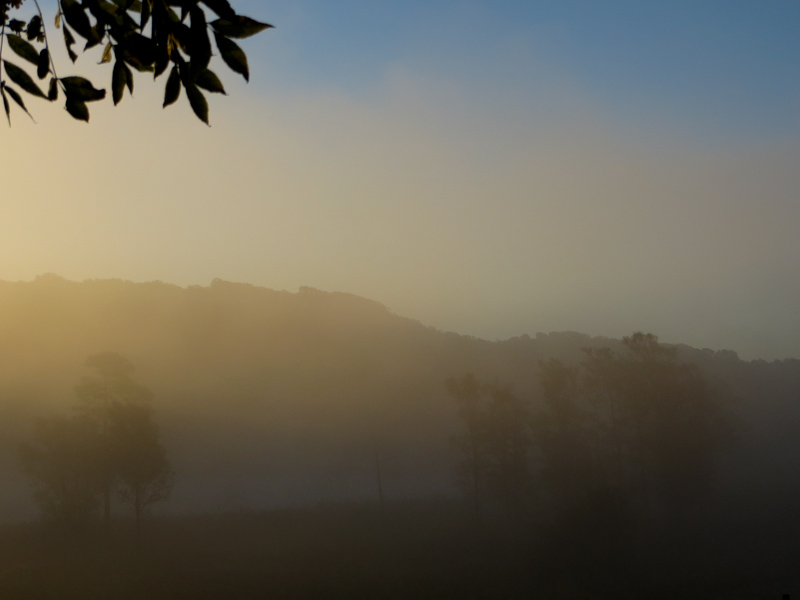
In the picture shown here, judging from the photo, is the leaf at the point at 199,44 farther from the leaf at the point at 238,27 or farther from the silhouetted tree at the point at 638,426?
the silhouetted tree at the point at 638,426

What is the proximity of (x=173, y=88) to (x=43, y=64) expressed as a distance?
665 millimetres

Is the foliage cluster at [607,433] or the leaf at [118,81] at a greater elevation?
the leaf at [118,81]

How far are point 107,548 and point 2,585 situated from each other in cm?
850

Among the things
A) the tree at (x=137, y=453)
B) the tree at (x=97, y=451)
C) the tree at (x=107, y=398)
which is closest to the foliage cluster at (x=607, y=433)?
the tree at (x=137, y=453)

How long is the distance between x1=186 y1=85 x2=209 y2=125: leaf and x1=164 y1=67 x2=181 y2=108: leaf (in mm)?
56

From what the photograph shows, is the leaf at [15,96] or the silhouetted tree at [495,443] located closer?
the leaf at [15,96]

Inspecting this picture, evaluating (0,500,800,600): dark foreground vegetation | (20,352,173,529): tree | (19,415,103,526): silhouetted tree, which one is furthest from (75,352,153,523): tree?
(0,500,800,600): dark foreground vegetation

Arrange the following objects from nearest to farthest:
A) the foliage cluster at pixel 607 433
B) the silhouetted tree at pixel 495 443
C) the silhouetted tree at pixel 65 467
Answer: the silhouetted tree at pixel 65 467
the foliage cluster at pixel 607 433
the silhouetted tree at pixel 495 443

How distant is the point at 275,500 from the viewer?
3187 inches

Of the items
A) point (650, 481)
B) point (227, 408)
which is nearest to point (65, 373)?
point (227, 408)

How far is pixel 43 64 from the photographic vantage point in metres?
2.92

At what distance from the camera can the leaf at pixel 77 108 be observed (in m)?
2.87

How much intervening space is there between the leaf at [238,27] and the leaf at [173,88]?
0.89 feet

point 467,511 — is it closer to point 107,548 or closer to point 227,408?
point 107,548
